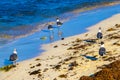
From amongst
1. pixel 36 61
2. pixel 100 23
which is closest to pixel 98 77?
pixel 36 61

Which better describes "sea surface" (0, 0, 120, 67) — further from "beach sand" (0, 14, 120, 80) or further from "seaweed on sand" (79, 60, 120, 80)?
A: "seaweed on sand" (79, 60, 120, 80)

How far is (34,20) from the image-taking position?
49812 millimetres

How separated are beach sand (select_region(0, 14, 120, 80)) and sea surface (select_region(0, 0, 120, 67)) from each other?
7.08 feet

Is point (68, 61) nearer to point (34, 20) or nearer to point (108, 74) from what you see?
point (108, 74)

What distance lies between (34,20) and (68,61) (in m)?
24.1

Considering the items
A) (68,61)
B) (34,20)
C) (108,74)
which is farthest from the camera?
(34,20)

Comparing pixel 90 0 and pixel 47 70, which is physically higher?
pixel 90 0

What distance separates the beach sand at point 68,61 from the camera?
24.3 meters

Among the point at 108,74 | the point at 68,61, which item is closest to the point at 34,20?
the point at 68,61

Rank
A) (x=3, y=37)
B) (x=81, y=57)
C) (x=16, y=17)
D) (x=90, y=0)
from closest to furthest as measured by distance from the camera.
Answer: (x=81, y=57), (x=3, y=37), (x=16, y=17), (x=90, y=0)

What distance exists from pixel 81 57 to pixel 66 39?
27.3ft

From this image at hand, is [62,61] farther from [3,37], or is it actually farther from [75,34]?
[3,37]

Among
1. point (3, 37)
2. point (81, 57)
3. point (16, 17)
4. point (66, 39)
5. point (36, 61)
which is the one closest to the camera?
point (81, 57)

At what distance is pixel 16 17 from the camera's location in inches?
2111
